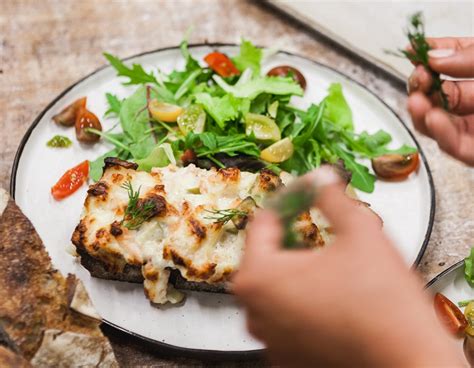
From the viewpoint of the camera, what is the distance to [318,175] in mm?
1191

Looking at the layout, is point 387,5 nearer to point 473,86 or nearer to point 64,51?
point 473,86

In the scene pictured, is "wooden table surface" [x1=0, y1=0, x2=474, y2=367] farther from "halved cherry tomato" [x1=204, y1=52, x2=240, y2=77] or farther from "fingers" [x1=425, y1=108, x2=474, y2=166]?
"fingers" [x1=425, y1=108, x2=474, y2=166]

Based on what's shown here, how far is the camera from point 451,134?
1.87 m

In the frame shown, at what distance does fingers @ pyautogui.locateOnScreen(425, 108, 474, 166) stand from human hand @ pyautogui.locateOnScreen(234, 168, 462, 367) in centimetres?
76

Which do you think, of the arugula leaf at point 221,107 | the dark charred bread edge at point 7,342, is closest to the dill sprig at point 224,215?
the arugula leaf at point 221,107

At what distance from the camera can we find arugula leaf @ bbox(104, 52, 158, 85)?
2734 millimetres

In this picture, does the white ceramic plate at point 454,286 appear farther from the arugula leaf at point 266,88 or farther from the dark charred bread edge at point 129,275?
the arugula leaf at point 266,88

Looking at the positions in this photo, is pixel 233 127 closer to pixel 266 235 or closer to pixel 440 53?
pixel 440 53

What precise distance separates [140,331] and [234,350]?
1.07ft

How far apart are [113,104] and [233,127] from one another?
55 centimetres

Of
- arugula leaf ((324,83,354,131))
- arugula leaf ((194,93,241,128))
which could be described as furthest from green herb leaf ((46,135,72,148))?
arugula leaf ((324,83,354,131))

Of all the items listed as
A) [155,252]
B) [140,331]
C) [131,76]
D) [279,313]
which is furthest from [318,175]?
[131,76]

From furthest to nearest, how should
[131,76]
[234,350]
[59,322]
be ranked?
[131,76] → [234,350] → [59,322]

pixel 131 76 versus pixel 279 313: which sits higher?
pixel 131 76
